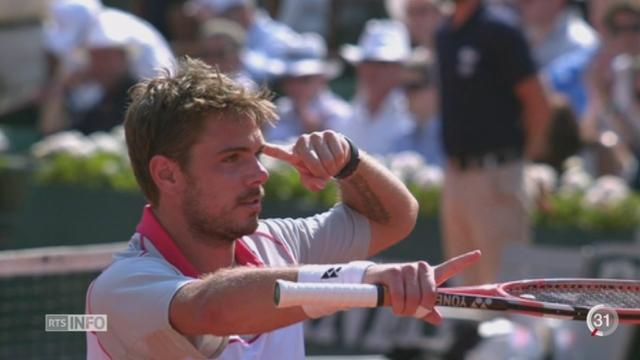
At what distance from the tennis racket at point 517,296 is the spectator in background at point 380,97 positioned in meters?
6.61

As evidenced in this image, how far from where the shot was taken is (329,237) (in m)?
4.12

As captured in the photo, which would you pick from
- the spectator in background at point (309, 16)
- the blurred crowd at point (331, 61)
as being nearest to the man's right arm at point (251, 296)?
the blurred crowd at point (331, 61)

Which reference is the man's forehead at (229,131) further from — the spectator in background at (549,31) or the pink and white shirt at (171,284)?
the spectator in background at (549,31)

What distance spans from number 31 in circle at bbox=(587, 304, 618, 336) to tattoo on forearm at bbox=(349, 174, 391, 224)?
3.08 ft

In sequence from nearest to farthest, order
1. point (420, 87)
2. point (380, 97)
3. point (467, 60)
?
point (467, 60) < point (420, 87) < point (380, 97)

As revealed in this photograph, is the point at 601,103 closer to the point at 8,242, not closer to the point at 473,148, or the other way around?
the point at 473,148

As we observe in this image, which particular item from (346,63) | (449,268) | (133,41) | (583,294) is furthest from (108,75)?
(449,268)

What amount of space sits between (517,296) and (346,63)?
9285 mm

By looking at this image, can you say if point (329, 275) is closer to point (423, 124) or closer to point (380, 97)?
point (423, 124)

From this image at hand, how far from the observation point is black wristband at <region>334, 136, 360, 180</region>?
3949 millimetres

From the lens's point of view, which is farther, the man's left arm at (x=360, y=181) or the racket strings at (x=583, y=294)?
the man's left arm at (x=360, y=181)

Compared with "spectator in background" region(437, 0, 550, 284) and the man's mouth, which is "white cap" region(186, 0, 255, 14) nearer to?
"spectator in background" region(437, 0, 550, 284)

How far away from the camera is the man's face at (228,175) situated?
11.7 feet

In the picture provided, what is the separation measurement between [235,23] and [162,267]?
891 centimetres
